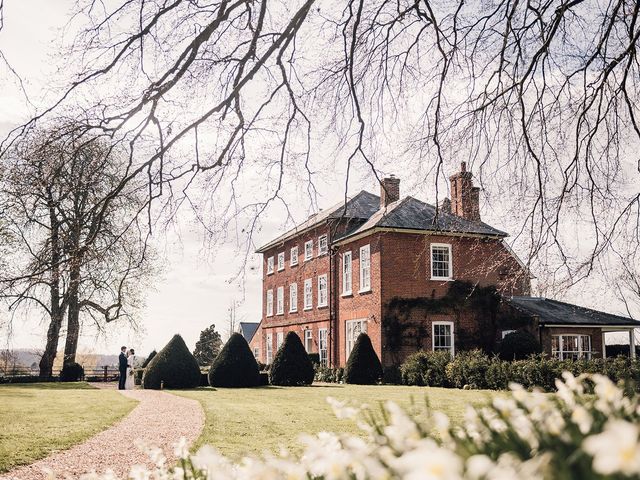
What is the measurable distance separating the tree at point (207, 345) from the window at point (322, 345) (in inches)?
1101

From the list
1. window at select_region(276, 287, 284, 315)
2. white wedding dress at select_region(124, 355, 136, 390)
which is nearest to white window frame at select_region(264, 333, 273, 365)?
window at select_region(276, 287, 284, 315)

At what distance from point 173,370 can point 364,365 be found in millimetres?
7121

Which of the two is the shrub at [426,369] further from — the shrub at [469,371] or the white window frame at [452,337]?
the white window frame at [452,337]

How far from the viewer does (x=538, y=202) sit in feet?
25.2

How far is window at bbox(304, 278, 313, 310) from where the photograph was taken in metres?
32.2

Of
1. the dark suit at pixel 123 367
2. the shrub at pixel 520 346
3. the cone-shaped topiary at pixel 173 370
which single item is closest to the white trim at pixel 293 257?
the cone-shaped topiary at pixel 173 370

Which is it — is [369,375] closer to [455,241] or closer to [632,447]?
[455,241]

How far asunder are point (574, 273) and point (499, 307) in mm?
Result: 19080

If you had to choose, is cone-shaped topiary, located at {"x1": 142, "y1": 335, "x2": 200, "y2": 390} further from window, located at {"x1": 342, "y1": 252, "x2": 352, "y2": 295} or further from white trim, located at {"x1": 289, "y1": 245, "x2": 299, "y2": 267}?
white trim, located at {"x1": 289, "y1": 245, "x2": 299, "y2": 267}

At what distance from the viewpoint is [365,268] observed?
27031 mm

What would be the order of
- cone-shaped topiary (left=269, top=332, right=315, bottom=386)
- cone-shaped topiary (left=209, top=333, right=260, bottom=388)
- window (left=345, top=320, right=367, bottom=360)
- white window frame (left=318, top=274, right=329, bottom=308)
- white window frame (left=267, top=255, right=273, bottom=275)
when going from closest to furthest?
cone-shaped topiary (left=209, top=333, right=260, bottom=388), cone-shaped topiary (left=269, top=332, right=315, bottom=386), window (left=345, top=320, right=367, bottom=360), white window frame (left=318, top=274, right=329, bottom=308), white window frame (left=267, top=255, right=273, bottom=275)

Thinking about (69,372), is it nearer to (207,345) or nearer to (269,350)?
(269,350)

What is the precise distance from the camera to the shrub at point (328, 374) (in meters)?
26.3

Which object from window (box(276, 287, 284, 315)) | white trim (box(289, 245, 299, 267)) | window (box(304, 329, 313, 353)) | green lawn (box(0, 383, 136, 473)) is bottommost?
green lawn (box(0, 383, 136, 473))
